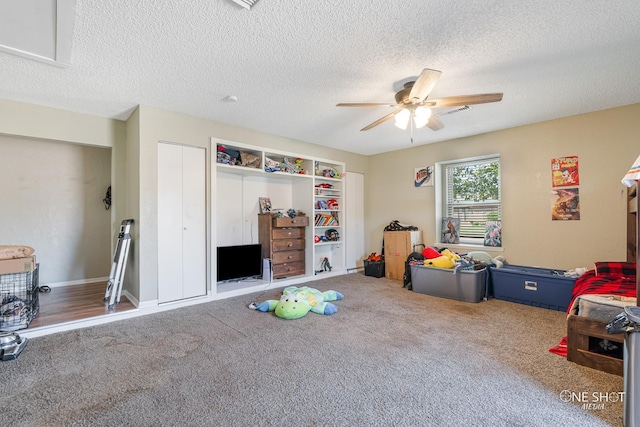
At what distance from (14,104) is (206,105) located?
6.83 ft

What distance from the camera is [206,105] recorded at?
3.51 m

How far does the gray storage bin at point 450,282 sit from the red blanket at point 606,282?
0.95 meters

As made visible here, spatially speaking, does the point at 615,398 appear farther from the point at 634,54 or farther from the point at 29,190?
the point at 29,190

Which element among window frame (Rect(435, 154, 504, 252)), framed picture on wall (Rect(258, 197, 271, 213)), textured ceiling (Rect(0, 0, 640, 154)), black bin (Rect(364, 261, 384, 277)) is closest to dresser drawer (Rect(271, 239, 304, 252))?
framed picture on wall (Rect(258, 197, 271, 213))

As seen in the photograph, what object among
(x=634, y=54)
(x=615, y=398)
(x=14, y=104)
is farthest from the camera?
(x=14, y=104)

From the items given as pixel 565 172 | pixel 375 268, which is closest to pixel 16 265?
pixel 375 268

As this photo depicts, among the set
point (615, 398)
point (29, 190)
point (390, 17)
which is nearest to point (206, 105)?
point (390, 17)

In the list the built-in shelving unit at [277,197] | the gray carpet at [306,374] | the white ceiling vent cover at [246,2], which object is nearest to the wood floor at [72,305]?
the gray carpet at [306,374]

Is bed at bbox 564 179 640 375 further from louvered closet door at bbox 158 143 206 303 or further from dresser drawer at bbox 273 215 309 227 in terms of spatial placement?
louvered closet door at bbox 158 143 206 303

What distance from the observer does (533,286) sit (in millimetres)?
3650

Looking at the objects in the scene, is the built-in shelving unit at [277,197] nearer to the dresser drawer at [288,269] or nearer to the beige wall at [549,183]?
the dresser drawer at [288,269]

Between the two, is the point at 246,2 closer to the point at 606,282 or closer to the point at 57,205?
the point at 606,282

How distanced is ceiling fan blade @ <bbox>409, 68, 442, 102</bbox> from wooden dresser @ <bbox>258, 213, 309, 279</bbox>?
2964 millimetres

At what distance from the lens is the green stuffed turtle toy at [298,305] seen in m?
3.22
